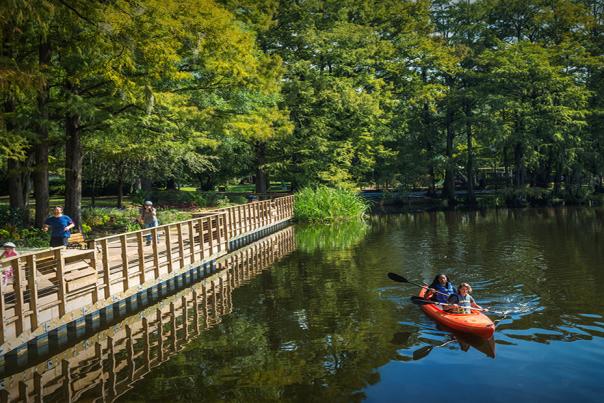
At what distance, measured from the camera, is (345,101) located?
48.5m

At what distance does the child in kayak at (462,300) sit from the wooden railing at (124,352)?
6.00 meters

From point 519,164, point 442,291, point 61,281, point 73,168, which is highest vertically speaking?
point 73,168

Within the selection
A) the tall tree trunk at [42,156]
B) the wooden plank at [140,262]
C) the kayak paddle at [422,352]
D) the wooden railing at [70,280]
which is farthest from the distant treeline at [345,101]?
the kayak paddle at [422,352]

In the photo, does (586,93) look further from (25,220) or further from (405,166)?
(25,220)

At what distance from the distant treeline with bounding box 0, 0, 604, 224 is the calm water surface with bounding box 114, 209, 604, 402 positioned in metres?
9.30

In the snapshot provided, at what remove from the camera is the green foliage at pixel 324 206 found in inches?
1668

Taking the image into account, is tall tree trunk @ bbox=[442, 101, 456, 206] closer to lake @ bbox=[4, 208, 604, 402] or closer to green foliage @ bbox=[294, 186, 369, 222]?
green foliage @ bbox=[294, 186, 369, 222]

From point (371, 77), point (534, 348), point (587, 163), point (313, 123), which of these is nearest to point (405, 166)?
point (371, 77)

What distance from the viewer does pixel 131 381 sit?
1123 centimetres

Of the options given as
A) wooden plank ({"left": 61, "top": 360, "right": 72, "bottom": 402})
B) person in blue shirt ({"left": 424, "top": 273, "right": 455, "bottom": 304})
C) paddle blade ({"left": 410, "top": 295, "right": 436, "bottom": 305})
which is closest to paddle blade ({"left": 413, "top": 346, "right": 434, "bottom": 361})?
paddle blade ({"left": 410, "top": 295, "right": 436, "bottom": 305})

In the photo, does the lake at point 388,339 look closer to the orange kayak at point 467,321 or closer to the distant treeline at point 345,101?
the orange kayak at point 467,321

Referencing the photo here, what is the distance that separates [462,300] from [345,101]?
3542 centimetres

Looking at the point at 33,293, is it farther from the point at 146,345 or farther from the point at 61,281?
the point at 146,345

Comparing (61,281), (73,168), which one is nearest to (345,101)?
(73,168)
